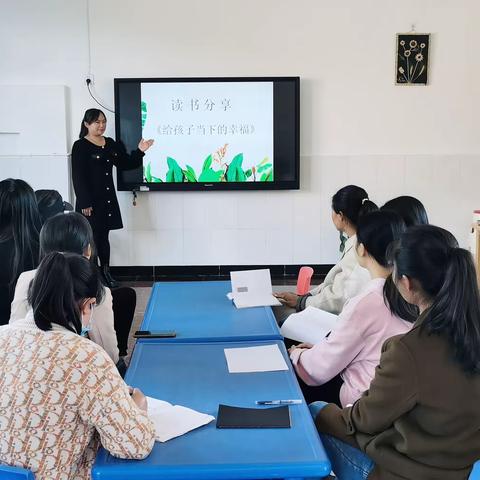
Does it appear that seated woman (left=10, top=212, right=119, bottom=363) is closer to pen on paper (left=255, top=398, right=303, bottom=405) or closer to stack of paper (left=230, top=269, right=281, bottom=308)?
stack of paper (left=230, top=269, right=281, bottom=308)

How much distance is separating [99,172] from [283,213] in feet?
5.62

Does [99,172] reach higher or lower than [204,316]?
higher

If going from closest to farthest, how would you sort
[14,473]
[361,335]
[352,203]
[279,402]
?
[14,473]
[279,402]
[361,335]
[352,203]

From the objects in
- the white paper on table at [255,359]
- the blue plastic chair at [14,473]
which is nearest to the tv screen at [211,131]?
the white paper on table at [255,359]

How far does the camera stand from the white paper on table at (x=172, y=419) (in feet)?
5.06

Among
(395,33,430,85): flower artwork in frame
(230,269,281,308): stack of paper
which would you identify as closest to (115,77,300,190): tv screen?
(395,33,430,85): flower artwork in frame

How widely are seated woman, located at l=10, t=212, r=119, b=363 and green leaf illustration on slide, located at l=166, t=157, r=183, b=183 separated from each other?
332 centimetres

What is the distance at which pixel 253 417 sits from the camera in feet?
5.31

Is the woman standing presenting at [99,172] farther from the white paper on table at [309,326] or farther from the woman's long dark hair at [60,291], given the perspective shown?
the woman's long dark hair at [60,291]

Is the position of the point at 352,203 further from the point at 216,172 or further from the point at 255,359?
the point at 216,172

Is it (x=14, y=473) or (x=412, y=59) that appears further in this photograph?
(x=412, y=59)

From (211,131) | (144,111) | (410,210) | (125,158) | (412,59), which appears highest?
(412,59)

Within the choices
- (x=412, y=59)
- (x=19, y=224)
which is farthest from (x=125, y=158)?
(x=19, y=224)

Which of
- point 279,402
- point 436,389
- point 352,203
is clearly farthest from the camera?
point 352,203
